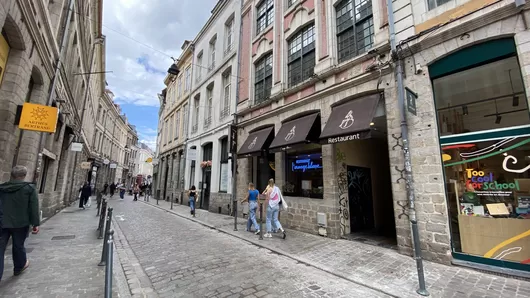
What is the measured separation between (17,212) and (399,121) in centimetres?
832

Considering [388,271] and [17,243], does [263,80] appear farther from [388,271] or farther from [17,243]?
[17,243]

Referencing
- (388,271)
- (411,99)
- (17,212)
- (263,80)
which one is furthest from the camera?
(263,80)

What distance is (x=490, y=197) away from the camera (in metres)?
4.88

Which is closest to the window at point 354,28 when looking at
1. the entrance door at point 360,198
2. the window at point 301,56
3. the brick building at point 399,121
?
the brick building at point 399,121

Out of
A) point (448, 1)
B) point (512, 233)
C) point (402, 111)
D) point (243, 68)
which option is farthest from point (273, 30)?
point (512, 233)

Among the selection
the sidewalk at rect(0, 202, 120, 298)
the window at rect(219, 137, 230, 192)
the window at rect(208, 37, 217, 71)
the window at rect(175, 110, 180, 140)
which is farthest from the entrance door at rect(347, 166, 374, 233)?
the window at rect(175, 110, 180, 140)

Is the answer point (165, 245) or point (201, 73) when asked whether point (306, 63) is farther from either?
point (201, 73)

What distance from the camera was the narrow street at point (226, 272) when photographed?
3.82 m

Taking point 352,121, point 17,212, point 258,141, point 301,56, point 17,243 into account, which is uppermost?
point 301,56

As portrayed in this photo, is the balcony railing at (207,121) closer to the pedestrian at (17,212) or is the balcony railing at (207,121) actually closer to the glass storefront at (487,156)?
the pedestrian at (17,212)

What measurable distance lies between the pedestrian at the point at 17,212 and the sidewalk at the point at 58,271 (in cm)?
40

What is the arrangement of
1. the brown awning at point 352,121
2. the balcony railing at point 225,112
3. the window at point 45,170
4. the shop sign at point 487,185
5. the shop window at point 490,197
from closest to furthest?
the shop window at point 490,197
the shop sign at point 487,185
the brown awning at point 352,121
the window at point 45,170
the balcony railing at point 225,112

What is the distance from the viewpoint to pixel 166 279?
169 inches

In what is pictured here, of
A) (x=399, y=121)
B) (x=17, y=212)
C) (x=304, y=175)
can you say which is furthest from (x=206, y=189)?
(x=399, y=121)
